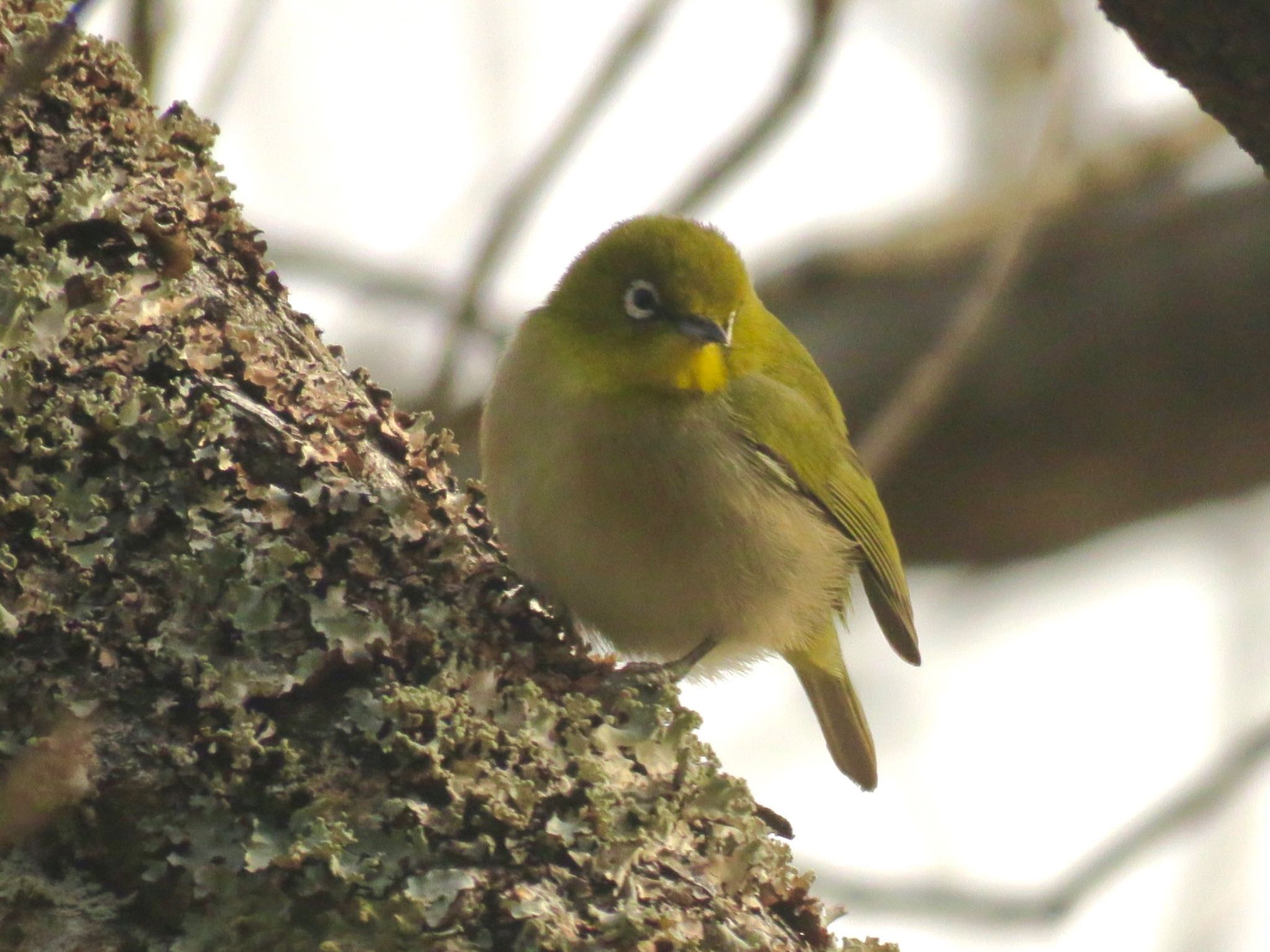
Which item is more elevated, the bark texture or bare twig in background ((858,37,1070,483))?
bare twig in background ((858,37,1070,483))

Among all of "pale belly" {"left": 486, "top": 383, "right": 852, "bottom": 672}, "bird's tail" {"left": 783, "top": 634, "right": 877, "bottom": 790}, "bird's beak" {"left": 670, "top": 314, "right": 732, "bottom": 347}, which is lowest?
"pale belly" {"left": 486, "top": 383, "right": 852, "bottom": 672}

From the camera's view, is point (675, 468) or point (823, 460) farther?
point (823, 460)

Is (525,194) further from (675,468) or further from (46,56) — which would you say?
(46,56)

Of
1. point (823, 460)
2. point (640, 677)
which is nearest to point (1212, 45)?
point (640, 677)

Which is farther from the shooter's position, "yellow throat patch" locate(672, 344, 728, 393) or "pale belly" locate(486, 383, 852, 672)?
"yellow throat patch" locate(672, 344, 728, 393)

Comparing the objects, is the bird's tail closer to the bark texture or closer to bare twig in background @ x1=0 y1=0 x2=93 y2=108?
the bark texture

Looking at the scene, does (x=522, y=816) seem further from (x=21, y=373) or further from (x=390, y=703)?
(x=21, y=373)

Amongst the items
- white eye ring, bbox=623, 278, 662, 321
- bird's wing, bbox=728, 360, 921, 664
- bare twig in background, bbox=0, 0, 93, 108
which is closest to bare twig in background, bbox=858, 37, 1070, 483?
bird's wing, bbox=728, 360, 921, 664
